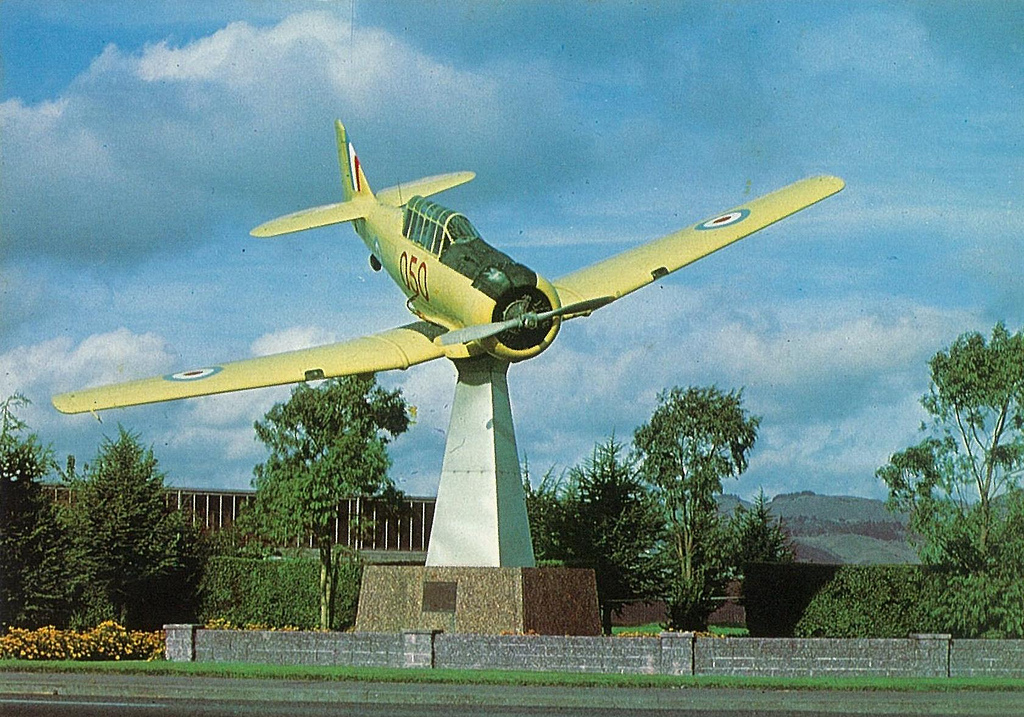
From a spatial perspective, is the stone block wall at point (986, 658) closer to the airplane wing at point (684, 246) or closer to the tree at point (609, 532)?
the airplane wing at point (684, 246)

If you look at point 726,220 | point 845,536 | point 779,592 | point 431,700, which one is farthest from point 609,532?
point 845,536

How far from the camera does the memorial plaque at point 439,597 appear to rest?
109 ft

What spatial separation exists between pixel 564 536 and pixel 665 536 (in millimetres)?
4092

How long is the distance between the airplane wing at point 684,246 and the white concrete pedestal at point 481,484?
2.74 m

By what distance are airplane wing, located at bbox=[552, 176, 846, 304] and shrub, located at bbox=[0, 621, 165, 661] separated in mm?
13724

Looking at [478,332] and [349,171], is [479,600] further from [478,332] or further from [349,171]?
[349,171]

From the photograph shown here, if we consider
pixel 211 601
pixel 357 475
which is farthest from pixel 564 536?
pixel 211 601

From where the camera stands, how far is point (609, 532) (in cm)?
4781

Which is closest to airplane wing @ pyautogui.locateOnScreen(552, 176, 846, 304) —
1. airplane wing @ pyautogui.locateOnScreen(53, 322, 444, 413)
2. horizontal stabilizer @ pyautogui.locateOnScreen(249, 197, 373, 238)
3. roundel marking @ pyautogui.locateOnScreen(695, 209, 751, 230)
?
roundel marking @ pyautogui.locateOnScreen(695, 209, 751, 230)

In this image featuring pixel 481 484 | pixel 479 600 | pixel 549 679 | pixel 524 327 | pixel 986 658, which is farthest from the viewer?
pixel 481 484

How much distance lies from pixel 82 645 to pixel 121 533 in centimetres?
824

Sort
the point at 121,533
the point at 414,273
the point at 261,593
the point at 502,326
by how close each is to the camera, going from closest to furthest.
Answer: the point at 502,326
the point at 414,273
the point at 121,533
the point at 261,593

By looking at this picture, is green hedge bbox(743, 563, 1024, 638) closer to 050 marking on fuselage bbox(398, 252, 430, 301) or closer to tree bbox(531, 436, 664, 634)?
tree bbox(531, 436, 664, 634)

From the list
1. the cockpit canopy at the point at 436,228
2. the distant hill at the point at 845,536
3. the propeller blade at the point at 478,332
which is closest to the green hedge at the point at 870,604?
the propeller blade at the point at 478,332
